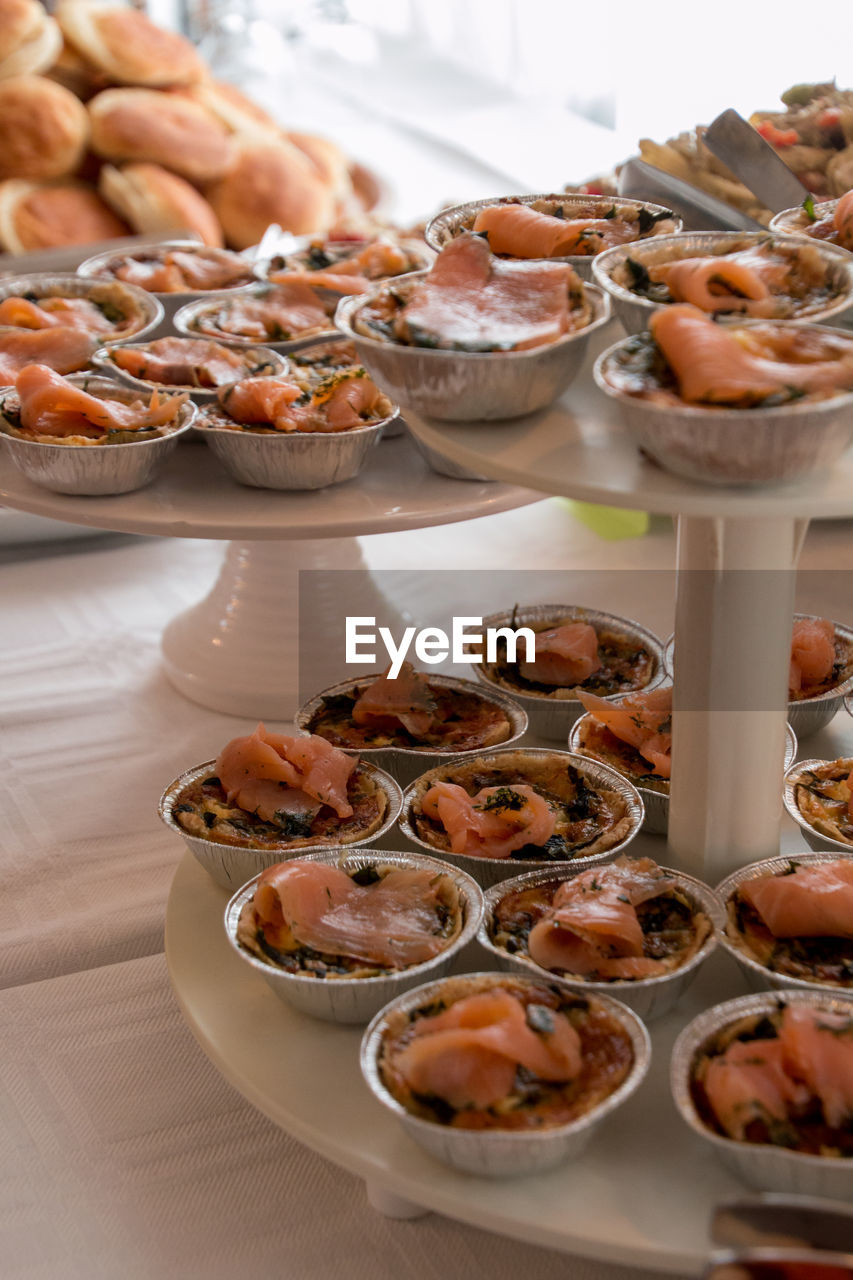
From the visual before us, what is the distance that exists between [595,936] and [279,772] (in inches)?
14.2

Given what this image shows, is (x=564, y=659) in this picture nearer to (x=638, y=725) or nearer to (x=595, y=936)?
(x=638, y=725)

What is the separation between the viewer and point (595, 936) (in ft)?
3.05

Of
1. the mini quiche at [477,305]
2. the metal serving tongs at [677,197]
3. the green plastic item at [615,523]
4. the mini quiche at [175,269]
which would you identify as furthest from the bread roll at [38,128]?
the mini quiche at [477,305]

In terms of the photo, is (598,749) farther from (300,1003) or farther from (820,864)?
(300,1003)

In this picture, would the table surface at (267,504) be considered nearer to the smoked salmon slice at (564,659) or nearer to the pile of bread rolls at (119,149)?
the smoked salmon slice at (564,659)

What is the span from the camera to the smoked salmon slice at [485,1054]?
0.81m

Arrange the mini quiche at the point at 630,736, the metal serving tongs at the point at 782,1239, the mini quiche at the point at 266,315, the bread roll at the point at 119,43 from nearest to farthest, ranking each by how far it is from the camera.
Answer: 1. the metal serving tongs at the point at 782,1239
2. the mini quiche at the point at 630,736
3. the mini quiche at the point at 266,315
4. the bread roll at the point at 119,43

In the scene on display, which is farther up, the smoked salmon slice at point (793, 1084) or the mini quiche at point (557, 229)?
the mini quiche at point (557, 229)

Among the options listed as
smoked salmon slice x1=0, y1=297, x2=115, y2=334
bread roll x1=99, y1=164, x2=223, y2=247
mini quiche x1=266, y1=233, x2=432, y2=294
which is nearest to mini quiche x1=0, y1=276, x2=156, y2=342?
smoked salmon slice x1=0, y1=297, x2=115, y2=334

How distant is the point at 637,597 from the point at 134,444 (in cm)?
85

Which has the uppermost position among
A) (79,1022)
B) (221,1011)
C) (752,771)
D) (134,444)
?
(134,444)

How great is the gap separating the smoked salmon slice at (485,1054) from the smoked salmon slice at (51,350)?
1042 millimetres

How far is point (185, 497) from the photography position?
1.42 metres

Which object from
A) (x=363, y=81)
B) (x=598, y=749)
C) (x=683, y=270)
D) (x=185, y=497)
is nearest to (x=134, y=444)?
(x=185, y=497)
